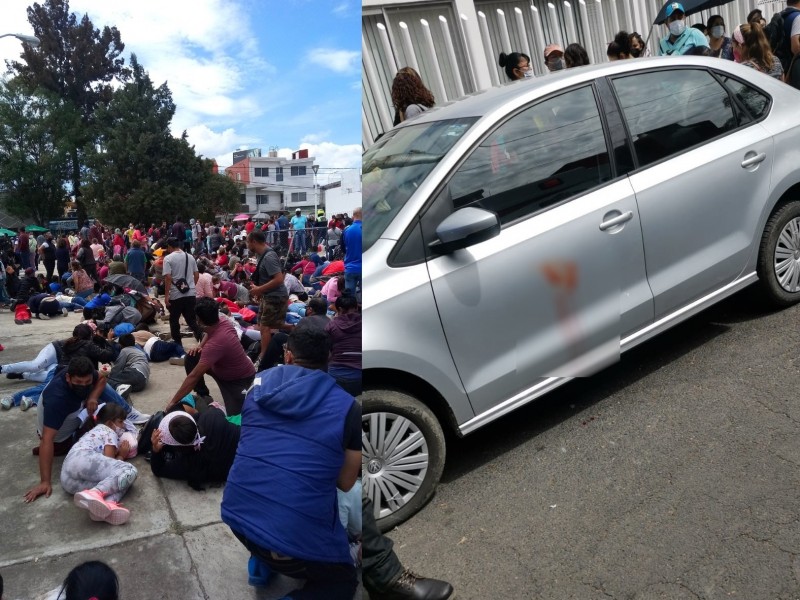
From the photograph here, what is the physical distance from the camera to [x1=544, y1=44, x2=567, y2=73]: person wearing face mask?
16.5 feet

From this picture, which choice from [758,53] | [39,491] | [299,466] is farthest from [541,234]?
[758,53]

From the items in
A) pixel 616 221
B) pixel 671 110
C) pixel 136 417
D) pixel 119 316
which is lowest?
pixel 616 221

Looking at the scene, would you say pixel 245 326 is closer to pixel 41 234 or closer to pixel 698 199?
pixel 41 234

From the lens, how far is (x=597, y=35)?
245 inches

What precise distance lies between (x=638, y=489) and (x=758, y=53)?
13.8 ft

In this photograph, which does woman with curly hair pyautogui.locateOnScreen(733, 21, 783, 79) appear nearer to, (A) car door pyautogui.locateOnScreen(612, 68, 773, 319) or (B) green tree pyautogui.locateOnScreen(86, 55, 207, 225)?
(A) car door pyautogui.locateOnScreen(612, 68, 773, 319)

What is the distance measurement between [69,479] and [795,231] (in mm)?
3629

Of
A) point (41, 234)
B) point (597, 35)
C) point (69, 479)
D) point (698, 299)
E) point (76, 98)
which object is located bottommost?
point (698, 299)

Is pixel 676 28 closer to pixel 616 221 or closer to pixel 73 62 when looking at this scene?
pixel 616 221

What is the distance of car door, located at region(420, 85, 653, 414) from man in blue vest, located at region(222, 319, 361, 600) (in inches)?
53.2

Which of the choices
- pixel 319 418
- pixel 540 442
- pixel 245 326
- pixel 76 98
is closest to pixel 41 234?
pixel 76 98

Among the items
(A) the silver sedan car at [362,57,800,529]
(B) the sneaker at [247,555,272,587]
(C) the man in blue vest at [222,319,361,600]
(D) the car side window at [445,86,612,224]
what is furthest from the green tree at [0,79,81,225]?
(D) the car side window at [445,86,612,224]

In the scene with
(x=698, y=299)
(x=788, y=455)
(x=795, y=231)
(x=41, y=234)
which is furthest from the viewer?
(x=795, y=231)

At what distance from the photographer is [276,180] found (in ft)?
3.55
